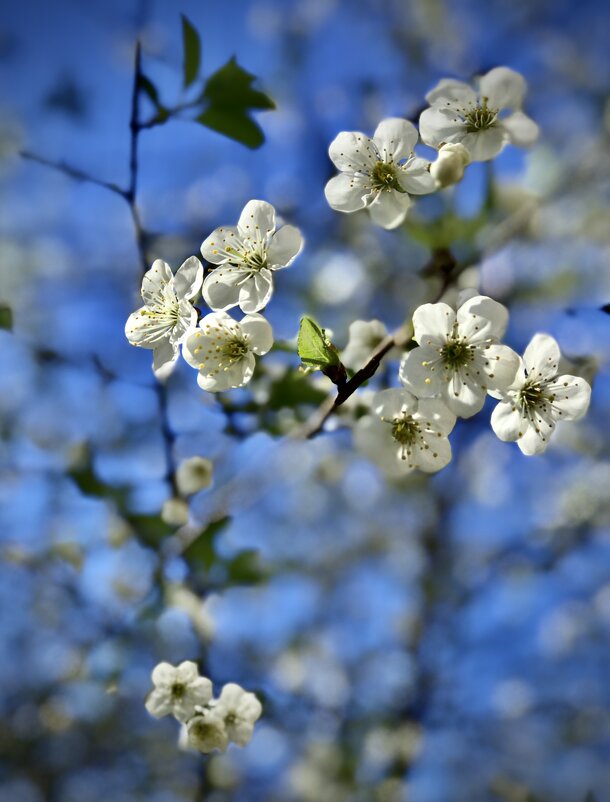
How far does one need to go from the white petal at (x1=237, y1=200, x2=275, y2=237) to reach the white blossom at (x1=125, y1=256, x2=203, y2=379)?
0.07 meters

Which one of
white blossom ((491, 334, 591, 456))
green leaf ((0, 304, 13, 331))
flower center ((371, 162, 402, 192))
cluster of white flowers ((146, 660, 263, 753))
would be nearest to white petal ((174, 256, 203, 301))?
flower center ((371, 162, 402, 192))

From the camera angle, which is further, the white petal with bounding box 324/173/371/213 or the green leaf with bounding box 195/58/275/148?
the green leaf with bounding box 195/58/275/148

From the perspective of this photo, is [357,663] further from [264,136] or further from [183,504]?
[264,136]

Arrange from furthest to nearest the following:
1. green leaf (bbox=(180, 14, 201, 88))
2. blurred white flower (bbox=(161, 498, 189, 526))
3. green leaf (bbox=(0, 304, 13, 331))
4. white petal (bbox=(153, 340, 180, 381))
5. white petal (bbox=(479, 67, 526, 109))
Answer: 1. blurred white flower (bbox=(161, 498, 189, 526))
2. green leaf (bbox=(0, 304, 13, 331))
3. green leaf (bbox=(180, 14, 201, 88))
4. white petal (bbox=(479, 67, 526, 109))
5. white petal (bbox=(153, 340, 180, 381))

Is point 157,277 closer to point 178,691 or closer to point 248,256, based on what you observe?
point 248,256

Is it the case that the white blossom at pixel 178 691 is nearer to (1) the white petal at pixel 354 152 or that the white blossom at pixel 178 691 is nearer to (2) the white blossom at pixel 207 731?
(2) the white blossom at pixel 207 731

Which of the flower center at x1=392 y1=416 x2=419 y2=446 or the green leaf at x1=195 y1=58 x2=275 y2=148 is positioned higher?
the green leaf at x1=195 y1=58 x2=275 y2=148

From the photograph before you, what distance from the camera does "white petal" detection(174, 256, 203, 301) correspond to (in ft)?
2.46

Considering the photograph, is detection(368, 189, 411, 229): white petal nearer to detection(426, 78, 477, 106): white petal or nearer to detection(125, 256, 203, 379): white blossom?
detection(426, 78, 477, 106): white petal

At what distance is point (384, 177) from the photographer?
2.75 ft

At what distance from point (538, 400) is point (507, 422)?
56 millimetres

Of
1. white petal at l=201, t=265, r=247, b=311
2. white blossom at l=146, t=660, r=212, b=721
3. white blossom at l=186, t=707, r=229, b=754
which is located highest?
white petal at l=201, t=265, r=247, b=311

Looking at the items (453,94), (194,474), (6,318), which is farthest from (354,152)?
(194,474)

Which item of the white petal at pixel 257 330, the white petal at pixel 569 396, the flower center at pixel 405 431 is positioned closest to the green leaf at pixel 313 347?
the white petal at pixel 257 330
